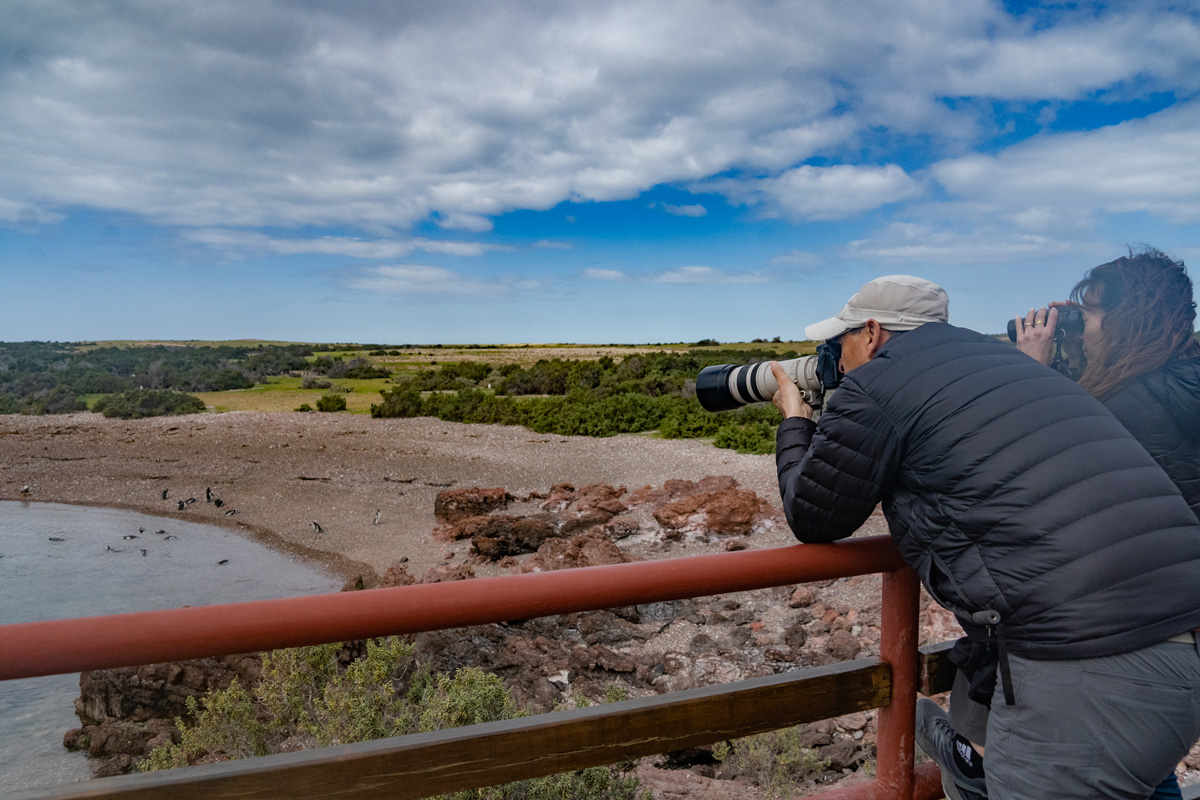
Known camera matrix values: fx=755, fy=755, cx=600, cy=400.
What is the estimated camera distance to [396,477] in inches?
619

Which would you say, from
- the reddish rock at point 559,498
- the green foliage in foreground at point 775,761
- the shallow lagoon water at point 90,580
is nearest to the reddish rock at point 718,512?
the reddish rock at point 559,498

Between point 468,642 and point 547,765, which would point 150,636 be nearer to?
point 547,765

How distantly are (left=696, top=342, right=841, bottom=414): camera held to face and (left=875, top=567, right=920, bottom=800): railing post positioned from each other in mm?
511

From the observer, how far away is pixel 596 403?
20.5m

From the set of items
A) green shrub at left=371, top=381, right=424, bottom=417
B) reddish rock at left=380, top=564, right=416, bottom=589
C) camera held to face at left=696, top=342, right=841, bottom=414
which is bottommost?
reddish rock at left=380, top=564, right=416, bottom=589

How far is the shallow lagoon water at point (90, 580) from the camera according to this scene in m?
5.49

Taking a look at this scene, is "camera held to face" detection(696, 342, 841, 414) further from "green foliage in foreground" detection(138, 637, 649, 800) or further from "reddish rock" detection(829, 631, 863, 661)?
"reddish rock" detection(829, 631, 863, 661)

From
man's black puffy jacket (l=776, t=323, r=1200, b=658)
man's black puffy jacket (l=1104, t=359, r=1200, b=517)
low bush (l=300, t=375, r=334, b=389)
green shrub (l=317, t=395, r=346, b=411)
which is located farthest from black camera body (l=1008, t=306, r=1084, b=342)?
low bush (l=300, t=375, r=334, b=389)

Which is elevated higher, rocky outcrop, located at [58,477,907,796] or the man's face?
the man's face

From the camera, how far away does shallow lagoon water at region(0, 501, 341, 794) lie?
18.0ft

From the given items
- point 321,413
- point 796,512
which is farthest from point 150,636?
point 321,413

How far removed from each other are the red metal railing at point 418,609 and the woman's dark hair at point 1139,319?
78 centimetres

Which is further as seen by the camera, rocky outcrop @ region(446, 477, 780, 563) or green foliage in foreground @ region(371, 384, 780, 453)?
green foliage in foreground @ region(371, 384, 780, 453)

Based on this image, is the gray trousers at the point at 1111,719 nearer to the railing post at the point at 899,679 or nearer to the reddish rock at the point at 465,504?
the railing post at the point at 899,679
